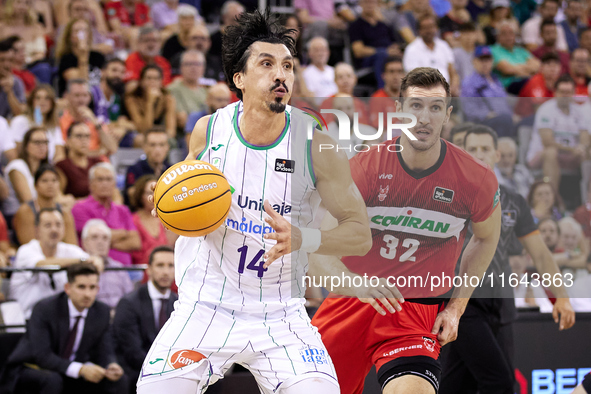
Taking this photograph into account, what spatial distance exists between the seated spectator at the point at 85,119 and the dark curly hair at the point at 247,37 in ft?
15.8

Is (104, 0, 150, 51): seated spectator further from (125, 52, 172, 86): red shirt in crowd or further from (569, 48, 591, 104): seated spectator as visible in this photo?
(569, 48, 591, 104): seated spectator

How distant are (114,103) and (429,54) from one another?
4629mm

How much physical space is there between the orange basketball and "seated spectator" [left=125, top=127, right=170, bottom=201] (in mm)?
4317

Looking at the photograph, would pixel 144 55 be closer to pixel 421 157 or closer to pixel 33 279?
pixel 33 279

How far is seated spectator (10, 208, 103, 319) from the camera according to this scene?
6.39 m

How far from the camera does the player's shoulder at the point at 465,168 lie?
424 centimetres

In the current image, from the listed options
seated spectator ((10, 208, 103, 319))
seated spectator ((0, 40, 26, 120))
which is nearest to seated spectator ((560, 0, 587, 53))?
seated spectator ((0, 40, 26, 120))

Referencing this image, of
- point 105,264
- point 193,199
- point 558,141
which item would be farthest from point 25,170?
point 558,141

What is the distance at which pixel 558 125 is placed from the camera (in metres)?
5.80

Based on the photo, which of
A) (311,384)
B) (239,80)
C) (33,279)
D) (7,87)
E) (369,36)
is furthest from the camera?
(369,36)

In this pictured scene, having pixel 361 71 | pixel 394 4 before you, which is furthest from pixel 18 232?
pixel 394 4

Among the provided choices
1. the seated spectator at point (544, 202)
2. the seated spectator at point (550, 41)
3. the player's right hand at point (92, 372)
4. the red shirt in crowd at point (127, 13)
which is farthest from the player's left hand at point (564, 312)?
the red shirt in crowd at point (127, 13)

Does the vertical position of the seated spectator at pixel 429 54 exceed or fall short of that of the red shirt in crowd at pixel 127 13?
it falls short

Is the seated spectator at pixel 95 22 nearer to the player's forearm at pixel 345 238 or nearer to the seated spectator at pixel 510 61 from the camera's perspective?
the seated spectator at pixel 510 61
